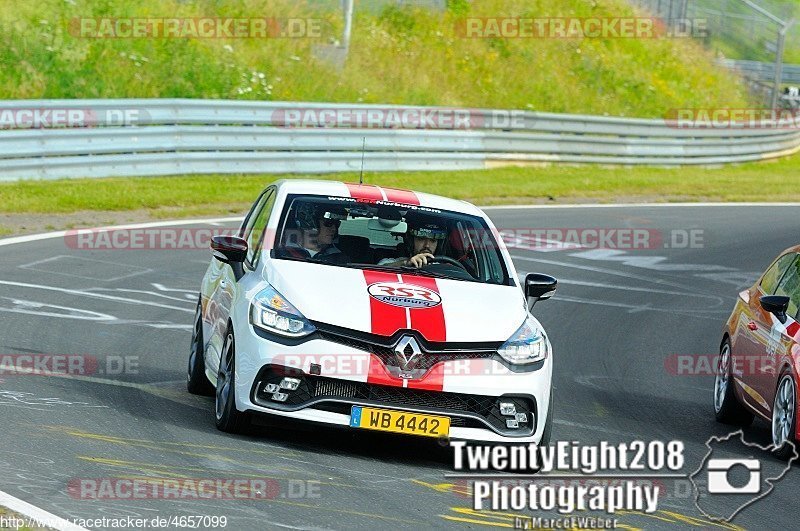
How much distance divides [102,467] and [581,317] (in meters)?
8.46

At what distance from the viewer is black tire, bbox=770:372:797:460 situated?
9820 millimetres

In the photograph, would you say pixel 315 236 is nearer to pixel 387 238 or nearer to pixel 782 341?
pixel 387 238

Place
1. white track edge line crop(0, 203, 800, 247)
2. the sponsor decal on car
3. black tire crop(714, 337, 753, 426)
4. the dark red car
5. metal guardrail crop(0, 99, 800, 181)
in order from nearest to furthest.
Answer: the sponsor decal on car < the dark red car < black tire crop(714, 337, 753, 426) < white track edge line crop(0, 203, 800, 247) < metal guardrail crop(0, 99, 800, 181)

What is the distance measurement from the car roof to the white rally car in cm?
38

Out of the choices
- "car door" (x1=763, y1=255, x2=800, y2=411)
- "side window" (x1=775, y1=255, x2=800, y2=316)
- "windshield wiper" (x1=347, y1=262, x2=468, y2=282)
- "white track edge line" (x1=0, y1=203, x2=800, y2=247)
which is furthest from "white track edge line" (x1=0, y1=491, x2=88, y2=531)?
"white track edge line" (x1=0, y1=203, x2=800, y2=247)

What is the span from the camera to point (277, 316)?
865 cm

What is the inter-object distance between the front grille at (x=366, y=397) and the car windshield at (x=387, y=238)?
1.19 meters

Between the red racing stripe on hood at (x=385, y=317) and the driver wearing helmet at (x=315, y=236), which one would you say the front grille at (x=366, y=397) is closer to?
the red racing stripe on hood at (x=385, y=317)

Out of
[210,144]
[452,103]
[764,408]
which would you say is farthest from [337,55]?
[764,408]

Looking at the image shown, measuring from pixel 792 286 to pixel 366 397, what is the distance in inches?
157

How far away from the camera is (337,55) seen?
34312 millimetres

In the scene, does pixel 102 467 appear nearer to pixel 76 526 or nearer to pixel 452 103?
pixel 76 526

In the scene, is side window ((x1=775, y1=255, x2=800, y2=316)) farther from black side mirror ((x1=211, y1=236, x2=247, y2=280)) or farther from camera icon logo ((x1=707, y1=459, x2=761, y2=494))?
black side mirror ((x1=211, y1=236, x2=247, y2=280))

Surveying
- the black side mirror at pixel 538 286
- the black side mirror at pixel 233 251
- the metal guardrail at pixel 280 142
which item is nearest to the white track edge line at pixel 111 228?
the metal guardrail at pixel 280 142
